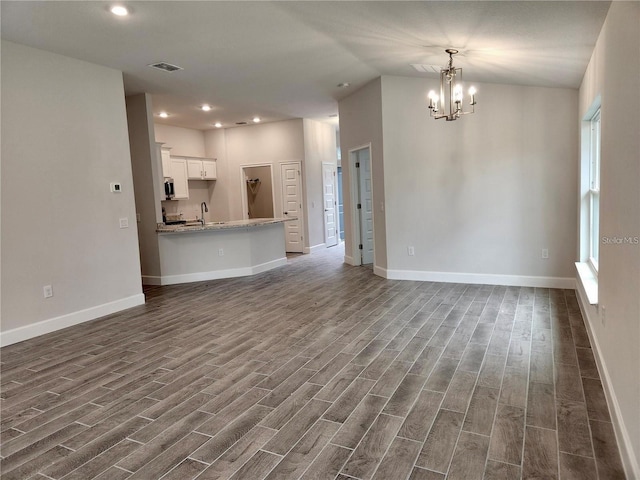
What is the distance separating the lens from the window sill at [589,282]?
10.3ft

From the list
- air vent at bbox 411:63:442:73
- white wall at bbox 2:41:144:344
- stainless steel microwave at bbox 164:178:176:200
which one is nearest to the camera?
white wall at bbox 2:41:144:344

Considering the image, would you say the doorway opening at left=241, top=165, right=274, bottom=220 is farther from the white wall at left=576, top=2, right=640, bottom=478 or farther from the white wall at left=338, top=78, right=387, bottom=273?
the white wall at left=576, top=2, right=640, bottom=478

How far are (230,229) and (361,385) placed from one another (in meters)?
4.39

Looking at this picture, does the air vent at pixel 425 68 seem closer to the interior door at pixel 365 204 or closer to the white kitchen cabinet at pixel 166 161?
the interior door at pixel 365 204

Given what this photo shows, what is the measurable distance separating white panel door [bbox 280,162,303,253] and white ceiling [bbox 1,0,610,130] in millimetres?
3368

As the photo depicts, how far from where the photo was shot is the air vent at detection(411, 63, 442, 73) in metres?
4.91

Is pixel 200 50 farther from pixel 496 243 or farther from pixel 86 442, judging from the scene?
pixel 496 243

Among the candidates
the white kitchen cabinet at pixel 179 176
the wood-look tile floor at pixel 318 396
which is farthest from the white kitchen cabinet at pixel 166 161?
the wood-look tile floor at pixel 318 396

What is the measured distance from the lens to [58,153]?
14.4 feet

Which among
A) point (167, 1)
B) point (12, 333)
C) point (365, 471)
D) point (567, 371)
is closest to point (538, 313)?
point (567, 371)

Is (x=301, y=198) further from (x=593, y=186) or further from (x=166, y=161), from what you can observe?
(x=593, y=186)

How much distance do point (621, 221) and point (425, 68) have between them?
3.55 meters

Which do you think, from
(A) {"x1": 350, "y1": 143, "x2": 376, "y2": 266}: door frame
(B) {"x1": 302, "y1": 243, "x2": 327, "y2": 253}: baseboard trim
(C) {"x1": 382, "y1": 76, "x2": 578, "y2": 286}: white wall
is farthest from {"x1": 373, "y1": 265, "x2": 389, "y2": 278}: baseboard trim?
(B) {"x1": 302, "y1": 243, "x2": 327, "y2": 253}: baseboard trim

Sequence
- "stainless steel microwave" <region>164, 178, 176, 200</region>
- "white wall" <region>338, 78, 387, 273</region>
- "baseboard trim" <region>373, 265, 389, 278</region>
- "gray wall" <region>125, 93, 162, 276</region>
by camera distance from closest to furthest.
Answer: "white wall" <region>338, 78, 387, 273</region> < "baseboard trim" <region>373, 265, 389, 278</region> < "gray wall" <region>125, 93, 162, 276</region> < "stainless steel microwave" <region>164, 178, 176, 200</region>
